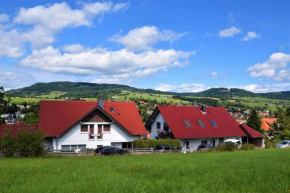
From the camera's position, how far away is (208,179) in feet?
31.7

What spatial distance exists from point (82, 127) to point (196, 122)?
20.5 m

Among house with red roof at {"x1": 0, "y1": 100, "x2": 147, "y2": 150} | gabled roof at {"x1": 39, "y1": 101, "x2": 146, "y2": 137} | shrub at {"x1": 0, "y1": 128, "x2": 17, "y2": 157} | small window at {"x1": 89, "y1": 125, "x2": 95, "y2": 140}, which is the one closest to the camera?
shrub at {"x1": 0, "y1": 128, "x2": 17, "y2": 157}

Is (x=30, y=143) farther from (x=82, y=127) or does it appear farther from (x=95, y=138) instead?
(x=95, y=138)

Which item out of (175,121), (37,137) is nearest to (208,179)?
(37,137)

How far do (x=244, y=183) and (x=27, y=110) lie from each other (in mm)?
114212

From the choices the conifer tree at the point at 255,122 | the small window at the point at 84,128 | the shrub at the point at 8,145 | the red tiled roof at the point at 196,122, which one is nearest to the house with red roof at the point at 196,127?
the red tiled roof at the point at 196,122

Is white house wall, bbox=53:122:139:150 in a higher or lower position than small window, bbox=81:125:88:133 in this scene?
lower

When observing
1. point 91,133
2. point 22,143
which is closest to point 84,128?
point 91,133

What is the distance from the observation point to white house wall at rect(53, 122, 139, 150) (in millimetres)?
38094

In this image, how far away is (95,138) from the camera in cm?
3978

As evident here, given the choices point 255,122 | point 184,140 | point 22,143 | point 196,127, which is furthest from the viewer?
point 255,122

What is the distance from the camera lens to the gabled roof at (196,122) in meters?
46.1

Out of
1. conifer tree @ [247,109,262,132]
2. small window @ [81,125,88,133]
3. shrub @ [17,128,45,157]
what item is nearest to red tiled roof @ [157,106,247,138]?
small window @ [81,125,88,133]

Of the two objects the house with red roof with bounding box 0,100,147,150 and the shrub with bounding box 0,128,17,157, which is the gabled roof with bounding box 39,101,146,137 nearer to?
the house with red roof with bounding box 0,100,147,150
